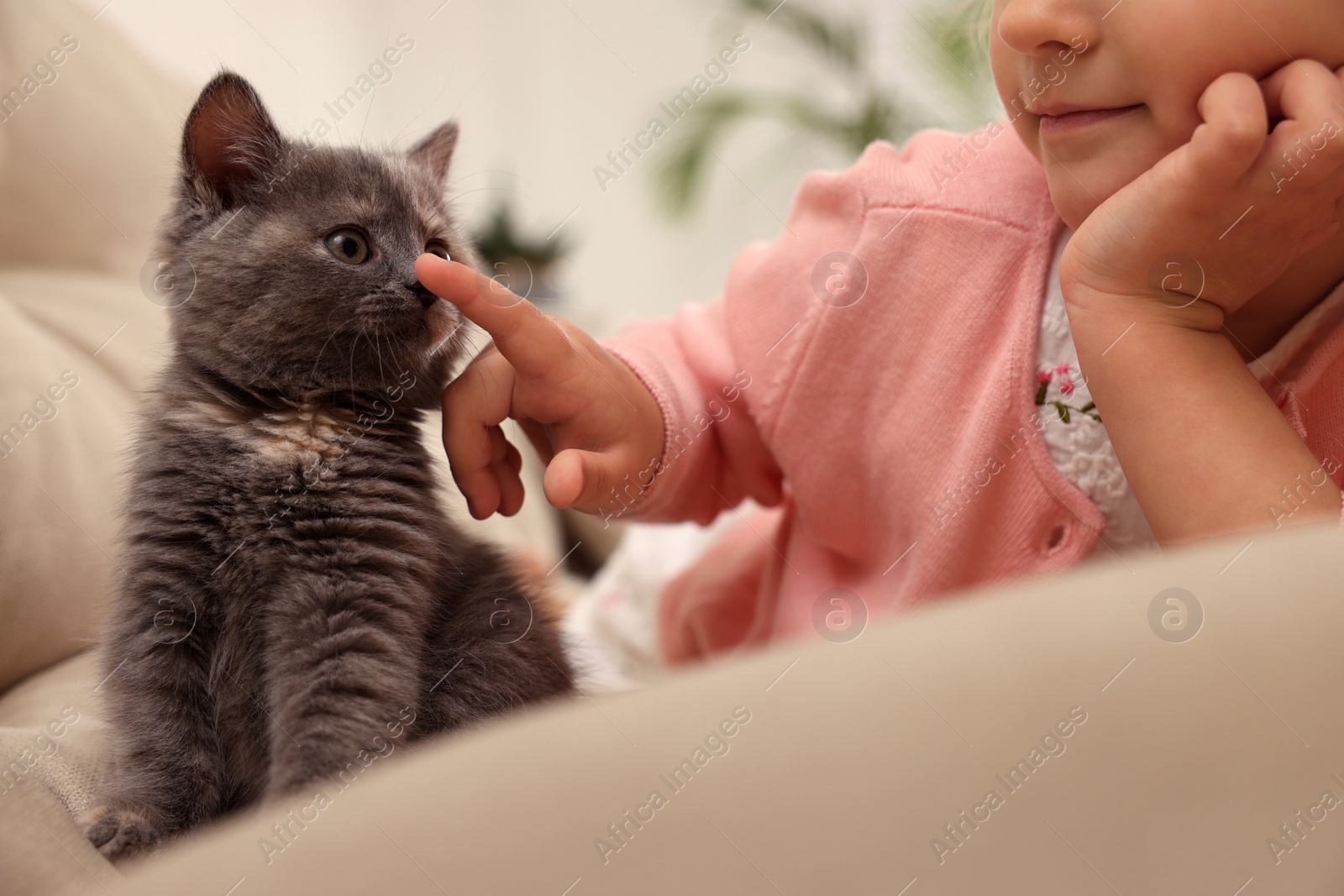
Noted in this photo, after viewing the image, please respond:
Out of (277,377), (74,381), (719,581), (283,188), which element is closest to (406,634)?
(277,377)

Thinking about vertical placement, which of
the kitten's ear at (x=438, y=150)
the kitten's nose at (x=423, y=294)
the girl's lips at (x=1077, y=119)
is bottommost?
the girl's lips at (x=1077, y=119)

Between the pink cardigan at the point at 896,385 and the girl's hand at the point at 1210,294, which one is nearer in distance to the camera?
the girl's hand at the point at 1210,294

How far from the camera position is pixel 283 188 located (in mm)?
635

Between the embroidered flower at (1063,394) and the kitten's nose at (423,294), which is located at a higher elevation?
the kitten's nose at (423,294)

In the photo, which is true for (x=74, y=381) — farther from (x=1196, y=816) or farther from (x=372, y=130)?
(x=1196, y=816)

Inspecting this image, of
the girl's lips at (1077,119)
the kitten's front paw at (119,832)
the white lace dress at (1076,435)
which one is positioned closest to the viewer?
the kitten's front paw at (119,832)

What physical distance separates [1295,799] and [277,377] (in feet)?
2.11

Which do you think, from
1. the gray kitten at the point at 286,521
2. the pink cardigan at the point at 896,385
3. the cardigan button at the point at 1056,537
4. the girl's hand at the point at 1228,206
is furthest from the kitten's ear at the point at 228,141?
the cardigan button at the point at 1056,537

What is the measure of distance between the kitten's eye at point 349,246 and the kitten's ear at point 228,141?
8cm

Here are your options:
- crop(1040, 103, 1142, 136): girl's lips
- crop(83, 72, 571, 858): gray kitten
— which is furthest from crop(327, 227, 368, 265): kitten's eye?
crop(1040, 103, 1142, 136): girl's lips

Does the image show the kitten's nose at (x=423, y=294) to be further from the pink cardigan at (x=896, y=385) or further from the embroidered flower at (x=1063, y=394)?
the embroidered flower at (x=1063, y=394)

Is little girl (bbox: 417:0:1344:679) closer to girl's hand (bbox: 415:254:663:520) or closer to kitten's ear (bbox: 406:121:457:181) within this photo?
girl's hand (bbox: 415:254:663:520)

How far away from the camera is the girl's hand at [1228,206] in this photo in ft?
2.12

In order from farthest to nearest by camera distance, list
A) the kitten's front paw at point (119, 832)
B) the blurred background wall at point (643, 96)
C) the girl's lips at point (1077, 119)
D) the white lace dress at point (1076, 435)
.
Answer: the blurred background wall at point (643, 96) < the white lace dress at point (1076, 435) < the girl's lips at point (1077, 119) < the kitten's front paw at point (119, 832)
